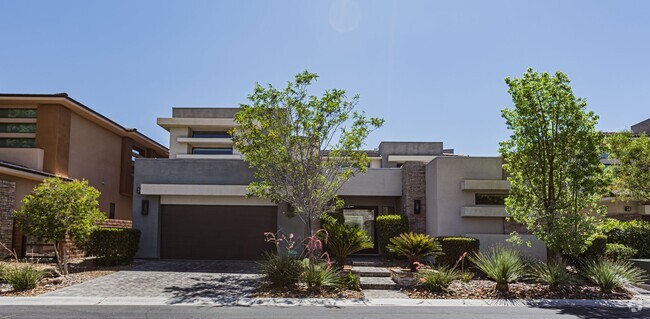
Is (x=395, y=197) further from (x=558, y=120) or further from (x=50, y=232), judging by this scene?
(x=50, y=232)

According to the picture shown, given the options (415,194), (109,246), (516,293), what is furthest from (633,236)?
(109,246)

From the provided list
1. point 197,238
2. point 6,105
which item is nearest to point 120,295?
point 197,238

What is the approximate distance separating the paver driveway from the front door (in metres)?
5.07

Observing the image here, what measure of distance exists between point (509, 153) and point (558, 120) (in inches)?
62.8

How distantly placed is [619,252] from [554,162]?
3851 mm

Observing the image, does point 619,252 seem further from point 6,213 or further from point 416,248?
point 6,213

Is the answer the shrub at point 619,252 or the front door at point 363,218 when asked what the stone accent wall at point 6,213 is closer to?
the front door at point 363,218

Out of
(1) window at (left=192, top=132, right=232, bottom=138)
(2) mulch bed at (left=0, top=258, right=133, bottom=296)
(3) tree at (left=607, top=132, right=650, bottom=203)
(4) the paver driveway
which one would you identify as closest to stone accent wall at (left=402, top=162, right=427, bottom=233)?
(4) the paver driveway

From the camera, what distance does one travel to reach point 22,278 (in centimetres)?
1191

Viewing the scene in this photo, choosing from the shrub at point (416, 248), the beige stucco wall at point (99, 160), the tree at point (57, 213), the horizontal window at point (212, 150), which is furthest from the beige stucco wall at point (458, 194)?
the horizontal window at point (212, 150)

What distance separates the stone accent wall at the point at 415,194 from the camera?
61.2 feet

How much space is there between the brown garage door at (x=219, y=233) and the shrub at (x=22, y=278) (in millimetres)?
6607

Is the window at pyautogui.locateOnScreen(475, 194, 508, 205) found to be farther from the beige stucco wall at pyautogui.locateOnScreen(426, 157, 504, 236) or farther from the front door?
the front door

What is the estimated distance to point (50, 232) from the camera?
46.4ft
